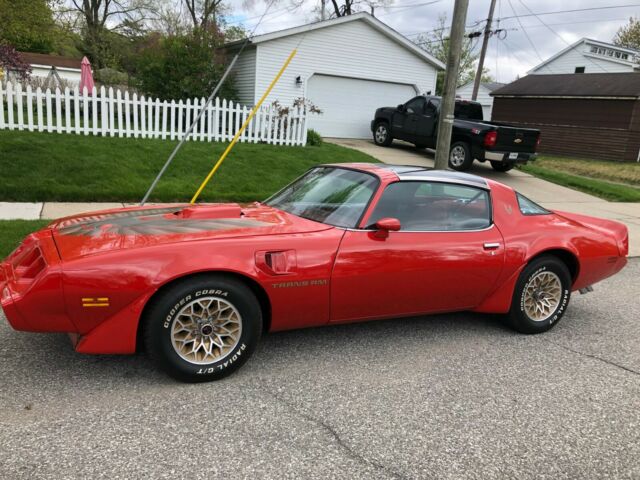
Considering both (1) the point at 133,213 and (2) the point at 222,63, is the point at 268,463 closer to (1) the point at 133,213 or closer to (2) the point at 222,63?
(1) the point at 133,213

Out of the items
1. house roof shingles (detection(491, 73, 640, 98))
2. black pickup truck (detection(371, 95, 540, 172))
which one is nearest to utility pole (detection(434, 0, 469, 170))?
black pickup truck (detection(371, 95, 540, 172))

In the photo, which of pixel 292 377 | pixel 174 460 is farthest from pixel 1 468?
pixel 292 377

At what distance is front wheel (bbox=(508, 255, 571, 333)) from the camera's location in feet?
14.5

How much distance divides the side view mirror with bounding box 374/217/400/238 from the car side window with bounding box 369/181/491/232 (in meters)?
0.10

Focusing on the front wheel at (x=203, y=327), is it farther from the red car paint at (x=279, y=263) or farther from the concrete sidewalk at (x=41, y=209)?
the concrete sidewalk at (x=41, y=209)

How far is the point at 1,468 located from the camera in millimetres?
2393

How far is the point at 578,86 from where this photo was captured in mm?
24438

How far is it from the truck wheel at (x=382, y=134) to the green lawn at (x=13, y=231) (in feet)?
41.6

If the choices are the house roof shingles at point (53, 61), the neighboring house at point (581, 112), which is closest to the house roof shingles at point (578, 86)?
the neighboring house at point (581, 112)

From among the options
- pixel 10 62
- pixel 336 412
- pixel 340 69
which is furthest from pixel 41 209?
pixel 10 62

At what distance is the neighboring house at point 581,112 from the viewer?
21.8 m

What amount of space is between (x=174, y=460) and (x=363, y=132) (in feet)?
59.8

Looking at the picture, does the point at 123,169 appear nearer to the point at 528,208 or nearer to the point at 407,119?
the point at 528,208

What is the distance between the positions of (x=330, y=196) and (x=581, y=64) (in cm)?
4210
